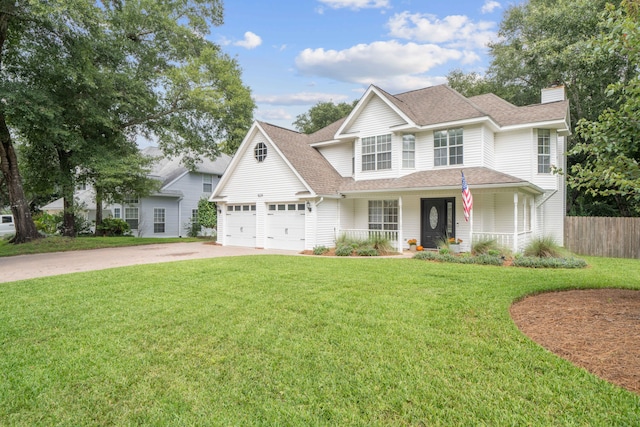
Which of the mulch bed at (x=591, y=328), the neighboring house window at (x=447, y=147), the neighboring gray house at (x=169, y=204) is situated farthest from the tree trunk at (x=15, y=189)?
the mulch bed at (x=591, y=328)

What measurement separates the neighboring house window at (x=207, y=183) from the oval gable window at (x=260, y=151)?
1305 cm

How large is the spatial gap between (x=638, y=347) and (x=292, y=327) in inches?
173

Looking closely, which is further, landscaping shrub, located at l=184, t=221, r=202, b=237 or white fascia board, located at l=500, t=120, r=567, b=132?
landscaping shrub, located at l=184, t=221, r=202, b=237

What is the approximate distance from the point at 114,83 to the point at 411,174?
1591 cm

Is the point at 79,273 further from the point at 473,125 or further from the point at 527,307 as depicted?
the point at 473,125

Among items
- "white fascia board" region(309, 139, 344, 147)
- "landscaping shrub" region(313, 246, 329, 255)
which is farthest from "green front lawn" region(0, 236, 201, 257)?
"white fascia board" region(309, 139, 344, 147)

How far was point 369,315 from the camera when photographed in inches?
213

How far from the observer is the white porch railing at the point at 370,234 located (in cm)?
1475

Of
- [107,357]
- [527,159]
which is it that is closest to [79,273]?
[107,357]

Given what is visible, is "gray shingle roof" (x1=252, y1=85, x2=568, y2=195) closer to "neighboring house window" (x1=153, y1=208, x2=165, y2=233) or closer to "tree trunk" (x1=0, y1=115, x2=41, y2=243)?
"tree trunk" (x1=0, y1=115, x2=41, y2=243)

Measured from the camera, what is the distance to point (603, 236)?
13586mm

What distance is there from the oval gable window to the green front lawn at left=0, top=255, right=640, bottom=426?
10.7m

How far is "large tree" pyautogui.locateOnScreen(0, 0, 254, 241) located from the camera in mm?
14258

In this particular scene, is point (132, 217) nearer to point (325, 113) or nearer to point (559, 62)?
point (325, 113)
